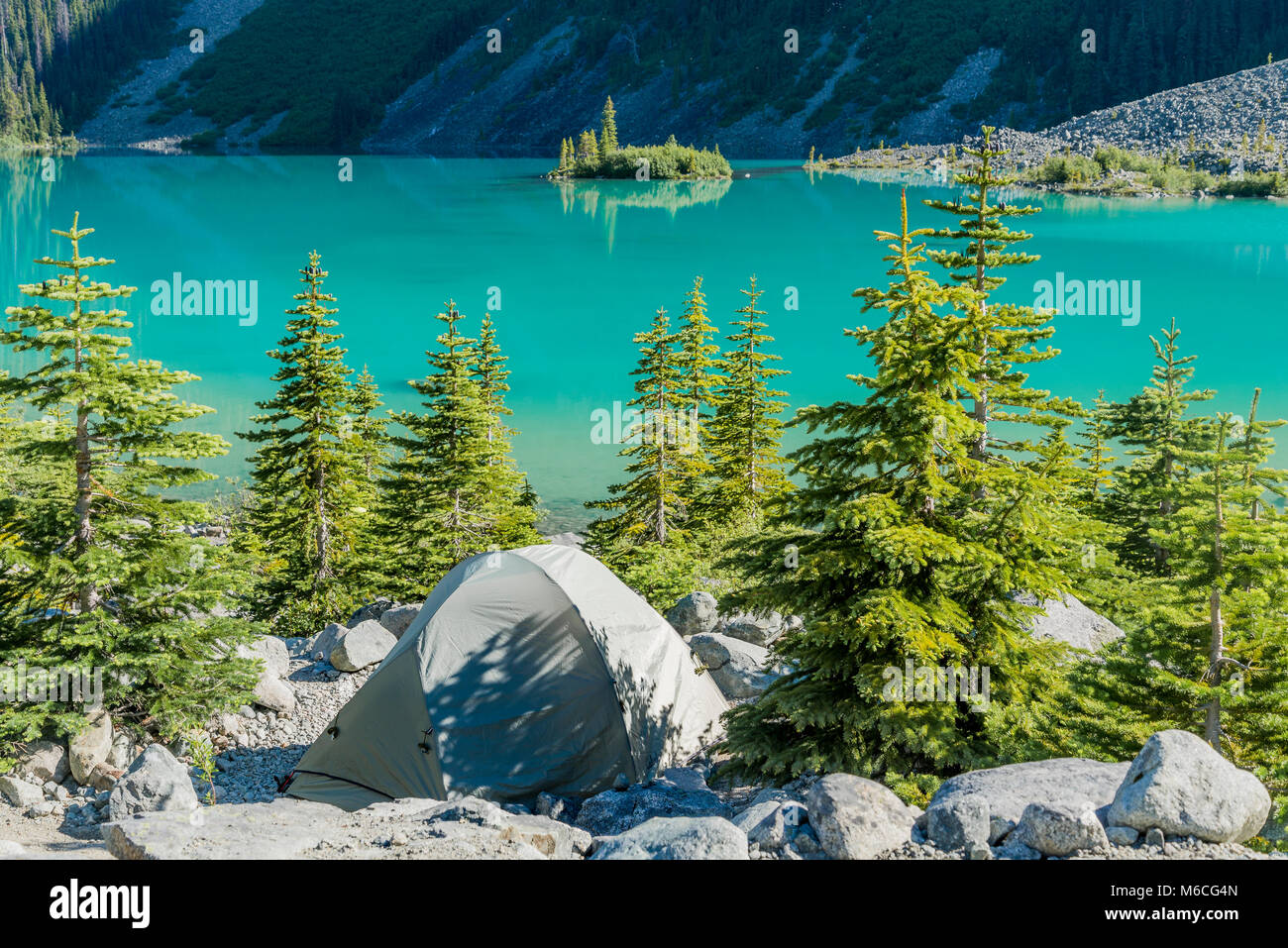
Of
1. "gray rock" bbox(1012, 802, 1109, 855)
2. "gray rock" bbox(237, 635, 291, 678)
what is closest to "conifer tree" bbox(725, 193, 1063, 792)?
"gray rock" bbox(1012, 802, 1109, 855)

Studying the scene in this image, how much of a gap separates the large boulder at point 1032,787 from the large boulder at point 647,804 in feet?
10.1

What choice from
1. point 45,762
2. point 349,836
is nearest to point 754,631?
point 349,836

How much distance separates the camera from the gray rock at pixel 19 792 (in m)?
12.2

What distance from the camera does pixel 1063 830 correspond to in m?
7.79

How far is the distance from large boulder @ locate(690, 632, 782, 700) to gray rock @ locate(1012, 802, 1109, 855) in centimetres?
789

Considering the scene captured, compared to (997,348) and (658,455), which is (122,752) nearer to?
(997,348)

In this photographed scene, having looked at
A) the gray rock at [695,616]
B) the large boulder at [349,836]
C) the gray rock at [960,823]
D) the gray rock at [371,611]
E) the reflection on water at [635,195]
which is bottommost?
the gray rock at [371,611]

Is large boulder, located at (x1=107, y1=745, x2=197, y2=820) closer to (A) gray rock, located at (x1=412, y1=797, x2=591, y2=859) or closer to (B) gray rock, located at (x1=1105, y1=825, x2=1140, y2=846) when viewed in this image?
(A) gray rock, located at (x1=412, y1=797, x2=591, y2=859)

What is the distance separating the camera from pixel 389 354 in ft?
210

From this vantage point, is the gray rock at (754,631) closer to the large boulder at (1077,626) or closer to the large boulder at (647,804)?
the large boulder at (1077,626)

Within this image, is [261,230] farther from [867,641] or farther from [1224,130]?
[1224,130]

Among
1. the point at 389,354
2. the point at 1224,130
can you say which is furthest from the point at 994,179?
the point at 1224,130

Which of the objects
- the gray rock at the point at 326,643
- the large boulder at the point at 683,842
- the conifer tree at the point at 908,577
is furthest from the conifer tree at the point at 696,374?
the large boulder at the point at 683,842

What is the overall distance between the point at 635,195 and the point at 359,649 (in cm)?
13840
